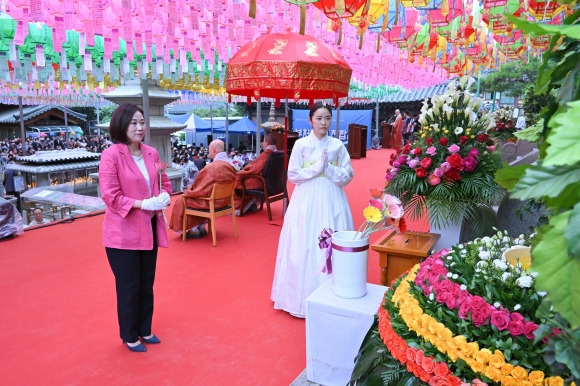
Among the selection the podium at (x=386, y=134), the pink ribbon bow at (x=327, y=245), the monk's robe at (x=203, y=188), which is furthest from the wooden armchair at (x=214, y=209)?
the podium at (x=386, y=134)

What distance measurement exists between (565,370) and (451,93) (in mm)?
2462

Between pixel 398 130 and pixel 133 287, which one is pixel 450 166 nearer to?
pixel 133 287

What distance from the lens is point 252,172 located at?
20.4ft

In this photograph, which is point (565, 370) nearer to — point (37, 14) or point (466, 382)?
point (466, 382)

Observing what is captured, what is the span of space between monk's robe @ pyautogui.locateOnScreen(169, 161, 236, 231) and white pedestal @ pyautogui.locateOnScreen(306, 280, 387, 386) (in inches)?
111

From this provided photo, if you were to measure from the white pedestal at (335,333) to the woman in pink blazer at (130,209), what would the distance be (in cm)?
109

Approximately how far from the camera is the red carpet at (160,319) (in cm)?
251

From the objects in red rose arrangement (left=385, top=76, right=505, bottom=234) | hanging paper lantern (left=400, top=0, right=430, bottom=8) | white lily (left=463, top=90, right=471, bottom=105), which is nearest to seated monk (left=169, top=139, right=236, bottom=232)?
red rose arrangement (left=385, top=76, right=505, bottom=234)

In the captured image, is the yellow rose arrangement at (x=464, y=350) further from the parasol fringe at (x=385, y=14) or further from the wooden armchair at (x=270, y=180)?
the wooden armchair at (x=270, y=180)

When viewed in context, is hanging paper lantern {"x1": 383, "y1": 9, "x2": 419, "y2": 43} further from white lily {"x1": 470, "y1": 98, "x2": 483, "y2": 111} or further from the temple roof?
the temple roof

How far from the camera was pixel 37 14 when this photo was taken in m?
4.57

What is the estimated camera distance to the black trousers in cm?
256

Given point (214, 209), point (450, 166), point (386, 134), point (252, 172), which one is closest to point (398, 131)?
point (386, 134)

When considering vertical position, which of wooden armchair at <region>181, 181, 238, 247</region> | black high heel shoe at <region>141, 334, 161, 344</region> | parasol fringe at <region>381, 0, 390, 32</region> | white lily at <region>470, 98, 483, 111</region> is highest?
parasol fringe at <region>381, 0, 390, 32</region>
